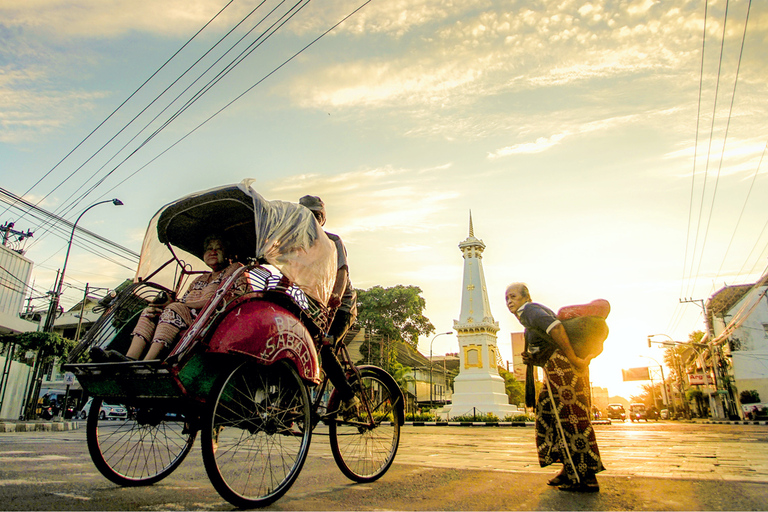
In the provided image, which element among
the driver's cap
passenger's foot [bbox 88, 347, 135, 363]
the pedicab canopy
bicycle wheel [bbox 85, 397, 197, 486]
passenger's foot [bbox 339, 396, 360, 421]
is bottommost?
bicycle wheel [bbox 85, 397, 197, 486]

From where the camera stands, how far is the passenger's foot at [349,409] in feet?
12.4

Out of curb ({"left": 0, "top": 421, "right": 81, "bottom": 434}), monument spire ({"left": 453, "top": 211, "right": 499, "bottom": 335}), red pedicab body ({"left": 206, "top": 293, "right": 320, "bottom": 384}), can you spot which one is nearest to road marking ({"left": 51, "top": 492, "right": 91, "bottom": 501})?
red pedicab body ({"left": 206, "top": 293, "right": 320, "bottom": 384})

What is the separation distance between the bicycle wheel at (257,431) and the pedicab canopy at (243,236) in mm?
679

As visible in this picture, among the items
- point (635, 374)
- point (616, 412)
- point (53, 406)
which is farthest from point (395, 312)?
point (635, 374)

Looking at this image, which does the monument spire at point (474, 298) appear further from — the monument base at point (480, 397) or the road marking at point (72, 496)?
the road marking at point (72, 496)

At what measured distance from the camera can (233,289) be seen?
2.90m

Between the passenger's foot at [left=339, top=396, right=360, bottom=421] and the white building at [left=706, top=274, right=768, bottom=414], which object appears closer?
the passenger's foot at [left=339, top=396, right=360, bottom=421]

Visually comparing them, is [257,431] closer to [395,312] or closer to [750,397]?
[395,312]

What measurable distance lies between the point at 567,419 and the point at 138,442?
317 cm

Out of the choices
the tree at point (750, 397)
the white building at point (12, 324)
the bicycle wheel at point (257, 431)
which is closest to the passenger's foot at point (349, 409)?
the bicycle wheel at point (257, 431)

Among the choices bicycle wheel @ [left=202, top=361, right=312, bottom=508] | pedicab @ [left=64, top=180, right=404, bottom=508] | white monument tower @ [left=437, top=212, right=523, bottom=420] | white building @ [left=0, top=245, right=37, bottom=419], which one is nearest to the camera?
bicycle wheel @ [left=202, top=361, right=312, bottom=508]

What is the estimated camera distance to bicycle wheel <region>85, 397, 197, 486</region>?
3.08 metres

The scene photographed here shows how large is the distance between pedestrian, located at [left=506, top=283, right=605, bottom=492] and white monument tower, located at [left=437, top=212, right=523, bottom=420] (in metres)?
25.9

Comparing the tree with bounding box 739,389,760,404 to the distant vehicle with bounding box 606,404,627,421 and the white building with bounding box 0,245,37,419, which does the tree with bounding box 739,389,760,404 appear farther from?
the white building with bounding box 0,245,37,419
